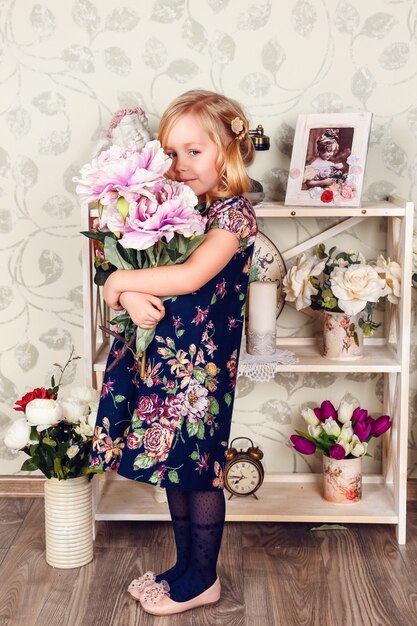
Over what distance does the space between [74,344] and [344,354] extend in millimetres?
812

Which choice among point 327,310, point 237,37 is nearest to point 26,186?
point 237,37

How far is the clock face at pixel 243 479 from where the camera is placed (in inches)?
94.6

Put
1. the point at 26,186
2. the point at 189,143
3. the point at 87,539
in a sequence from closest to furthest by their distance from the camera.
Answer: the point at 189,143 < the point at 87,539 < the point at 26,186

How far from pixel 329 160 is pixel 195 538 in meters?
1.04

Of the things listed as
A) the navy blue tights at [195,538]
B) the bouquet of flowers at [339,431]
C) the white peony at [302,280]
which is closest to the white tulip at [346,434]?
the bouquet of flowers at [339,431]

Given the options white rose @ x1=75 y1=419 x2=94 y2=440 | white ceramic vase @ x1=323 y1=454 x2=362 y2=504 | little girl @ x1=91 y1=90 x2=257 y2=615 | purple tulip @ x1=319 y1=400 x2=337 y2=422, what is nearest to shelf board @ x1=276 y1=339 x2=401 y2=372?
purple tulip @ x1=319 y1=400 x2=337 y2=422

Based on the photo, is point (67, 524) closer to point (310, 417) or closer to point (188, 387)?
point (188, 387)

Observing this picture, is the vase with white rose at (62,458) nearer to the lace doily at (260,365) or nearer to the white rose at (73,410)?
the white rose at (73,410)

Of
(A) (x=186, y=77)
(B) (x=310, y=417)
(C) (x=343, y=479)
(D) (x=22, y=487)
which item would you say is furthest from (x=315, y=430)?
(A) (x=186, y=77)

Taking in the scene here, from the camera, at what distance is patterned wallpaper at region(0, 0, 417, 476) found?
2.39 metres

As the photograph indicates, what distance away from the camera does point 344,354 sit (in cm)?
234

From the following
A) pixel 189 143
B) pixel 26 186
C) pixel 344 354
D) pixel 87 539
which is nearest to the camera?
pixel 189 143

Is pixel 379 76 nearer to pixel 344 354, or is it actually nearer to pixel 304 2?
pixel 304 2

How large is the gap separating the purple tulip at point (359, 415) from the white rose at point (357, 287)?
31cm
